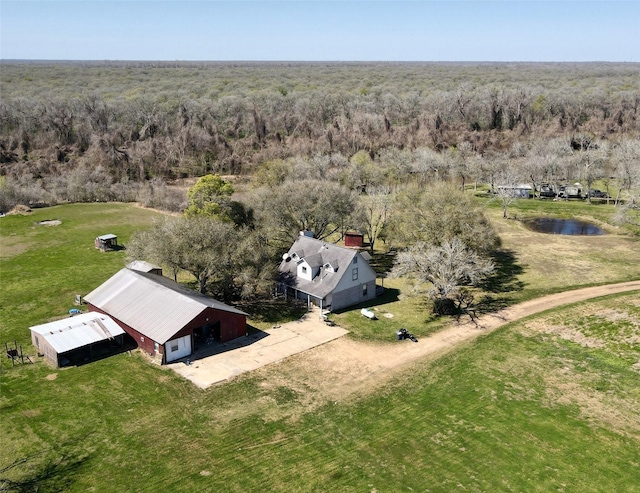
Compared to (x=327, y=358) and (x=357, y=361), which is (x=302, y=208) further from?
(x=357, y=361)

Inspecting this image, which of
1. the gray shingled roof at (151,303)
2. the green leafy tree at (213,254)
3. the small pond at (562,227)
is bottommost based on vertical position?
the small pond at (562,227)

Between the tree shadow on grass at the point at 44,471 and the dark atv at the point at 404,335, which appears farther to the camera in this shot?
the dark atv at the point at 404,335

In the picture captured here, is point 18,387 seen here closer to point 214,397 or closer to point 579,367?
point 214,397

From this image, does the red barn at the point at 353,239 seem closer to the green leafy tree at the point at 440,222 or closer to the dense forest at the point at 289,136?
the green leafy tree at the point at 440,222

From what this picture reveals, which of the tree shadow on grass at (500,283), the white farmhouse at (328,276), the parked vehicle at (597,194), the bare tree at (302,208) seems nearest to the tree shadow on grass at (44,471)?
the white farmhouse at (328,276)

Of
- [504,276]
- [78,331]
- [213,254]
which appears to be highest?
[213,254]

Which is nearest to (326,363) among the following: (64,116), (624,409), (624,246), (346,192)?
(624,409)

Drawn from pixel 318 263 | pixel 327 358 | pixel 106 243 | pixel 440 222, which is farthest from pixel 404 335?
pixel 106 243
